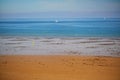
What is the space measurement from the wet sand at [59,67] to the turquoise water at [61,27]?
0.22 metres

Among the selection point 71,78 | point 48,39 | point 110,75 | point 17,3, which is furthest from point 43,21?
point 110,75

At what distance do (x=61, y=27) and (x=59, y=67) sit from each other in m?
0.38

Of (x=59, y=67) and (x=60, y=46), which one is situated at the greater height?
(x=60, y=46)

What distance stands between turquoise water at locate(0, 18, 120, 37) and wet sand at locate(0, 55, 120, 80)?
22 centimetres

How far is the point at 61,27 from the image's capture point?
6.49ft

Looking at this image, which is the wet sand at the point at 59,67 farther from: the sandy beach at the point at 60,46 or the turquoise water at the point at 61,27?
the turquoise water at the point at 61,27

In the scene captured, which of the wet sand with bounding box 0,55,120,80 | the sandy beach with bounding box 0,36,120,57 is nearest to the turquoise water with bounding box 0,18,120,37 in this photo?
the sandy beach with bounding box 0,36,120,57

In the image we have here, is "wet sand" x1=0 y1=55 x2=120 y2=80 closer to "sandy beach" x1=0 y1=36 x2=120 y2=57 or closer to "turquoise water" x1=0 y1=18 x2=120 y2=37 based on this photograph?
"sandy beach" x1=0 y1=36 x2=120 y2=57

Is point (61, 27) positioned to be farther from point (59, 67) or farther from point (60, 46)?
point (59, 67)

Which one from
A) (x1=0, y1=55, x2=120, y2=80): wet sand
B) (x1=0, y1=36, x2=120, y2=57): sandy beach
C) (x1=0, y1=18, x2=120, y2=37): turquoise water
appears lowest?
(x1=0, y1=55, x2=120, y2=80): wet sand

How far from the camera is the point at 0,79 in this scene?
208 centimetres

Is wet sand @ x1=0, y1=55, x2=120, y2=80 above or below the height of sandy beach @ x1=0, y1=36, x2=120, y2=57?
below

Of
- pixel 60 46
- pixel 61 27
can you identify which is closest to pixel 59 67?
pixel 60 46

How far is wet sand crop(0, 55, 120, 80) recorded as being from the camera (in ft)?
6.40
